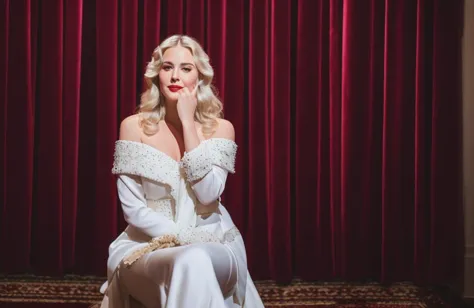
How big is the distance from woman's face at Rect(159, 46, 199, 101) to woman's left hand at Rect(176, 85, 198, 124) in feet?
0.09

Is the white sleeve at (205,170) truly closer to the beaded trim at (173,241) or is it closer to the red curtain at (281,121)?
the beaded trim at (173,241)

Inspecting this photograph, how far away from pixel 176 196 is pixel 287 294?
1806mm

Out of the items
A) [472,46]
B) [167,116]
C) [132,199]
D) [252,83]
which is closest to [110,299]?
[132,199]

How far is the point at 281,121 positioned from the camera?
3984 mm

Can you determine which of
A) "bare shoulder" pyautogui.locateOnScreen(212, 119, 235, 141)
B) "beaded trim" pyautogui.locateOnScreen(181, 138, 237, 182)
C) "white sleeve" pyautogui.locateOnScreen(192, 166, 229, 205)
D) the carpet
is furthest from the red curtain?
"white sleeve" pyautogui.locateOnScreen(192, 166, 229, 205)

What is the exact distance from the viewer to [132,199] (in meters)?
2.21

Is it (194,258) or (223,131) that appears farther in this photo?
(223,131)

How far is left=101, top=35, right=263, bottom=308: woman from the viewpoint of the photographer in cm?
193

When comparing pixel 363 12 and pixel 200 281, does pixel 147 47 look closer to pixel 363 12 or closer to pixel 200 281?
pixel 363 12

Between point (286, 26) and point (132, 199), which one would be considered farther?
point (286, 26)

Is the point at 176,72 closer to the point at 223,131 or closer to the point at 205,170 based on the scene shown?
the point at 223,131

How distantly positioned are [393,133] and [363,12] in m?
0.77

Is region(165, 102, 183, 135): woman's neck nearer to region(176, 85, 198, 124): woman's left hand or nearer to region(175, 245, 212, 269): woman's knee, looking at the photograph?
region(176, 85, 198, 124): woman's left hand

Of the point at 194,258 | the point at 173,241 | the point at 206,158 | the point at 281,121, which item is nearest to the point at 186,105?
the point at 206,158
